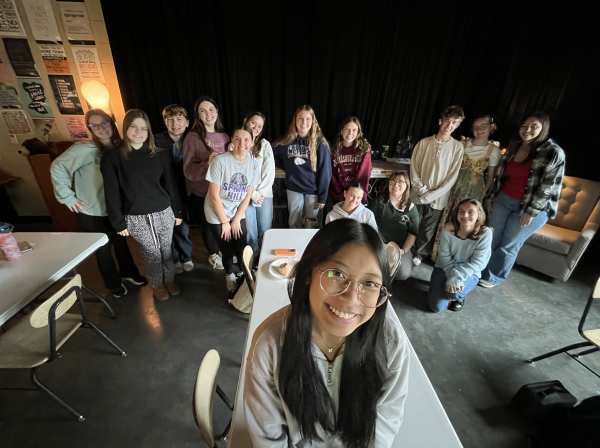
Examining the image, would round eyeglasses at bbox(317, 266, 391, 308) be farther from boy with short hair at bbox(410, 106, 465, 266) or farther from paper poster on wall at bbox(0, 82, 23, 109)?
paper poster on wall at bbox(0, 82, 23, 109)

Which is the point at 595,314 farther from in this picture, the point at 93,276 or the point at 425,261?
the point at 93,276

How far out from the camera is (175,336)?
1.99 metres

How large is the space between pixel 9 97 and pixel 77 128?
734 mm

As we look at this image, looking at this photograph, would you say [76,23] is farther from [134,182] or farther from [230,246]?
[230,246]

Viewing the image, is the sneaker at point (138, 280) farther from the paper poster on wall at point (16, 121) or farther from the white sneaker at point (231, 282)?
the paper poster on wall at point (16, 121)

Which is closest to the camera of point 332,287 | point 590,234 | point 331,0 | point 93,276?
point 332,287

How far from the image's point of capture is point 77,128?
3.27 m

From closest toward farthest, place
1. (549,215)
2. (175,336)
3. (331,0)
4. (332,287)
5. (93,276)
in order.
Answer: (332,287), (175,336), (549,215), (93,276), (331,0)

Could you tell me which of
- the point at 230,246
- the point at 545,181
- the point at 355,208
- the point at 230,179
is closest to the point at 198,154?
the point at 230,179

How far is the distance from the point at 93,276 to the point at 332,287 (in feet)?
9.56

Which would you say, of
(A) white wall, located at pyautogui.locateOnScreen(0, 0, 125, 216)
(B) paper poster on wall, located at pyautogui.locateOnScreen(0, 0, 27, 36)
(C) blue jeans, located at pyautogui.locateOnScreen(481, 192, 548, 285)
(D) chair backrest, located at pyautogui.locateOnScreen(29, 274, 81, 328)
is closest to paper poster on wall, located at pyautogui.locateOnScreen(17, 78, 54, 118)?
(A) white wall, located at pyautogui.locateOnScreen(0, 0, 125, 216)

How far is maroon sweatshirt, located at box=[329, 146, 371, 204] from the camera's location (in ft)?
8.77

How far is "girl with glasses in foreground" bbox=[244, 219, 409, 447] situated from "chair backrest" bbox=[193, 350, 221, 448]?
17cm

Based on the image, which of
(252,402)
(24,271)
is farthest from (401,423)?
(24,271)
